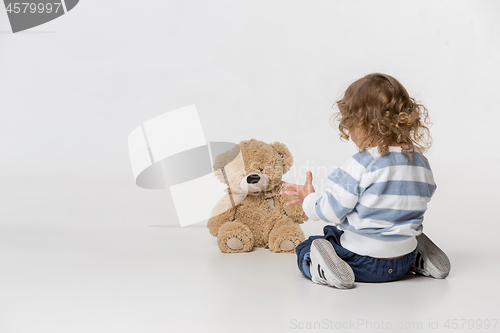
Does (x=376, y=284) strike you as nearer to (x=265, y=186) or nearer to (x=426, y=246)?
(x=426, y=246)

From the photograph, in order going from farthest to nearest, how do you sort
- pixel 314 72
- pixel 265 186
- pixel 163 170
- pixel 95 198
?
pixel 314 72 → pixel 95 198 → pixel 163 170 → pixel 265 186

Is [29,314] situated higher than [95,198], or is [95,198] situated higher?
[29,314]

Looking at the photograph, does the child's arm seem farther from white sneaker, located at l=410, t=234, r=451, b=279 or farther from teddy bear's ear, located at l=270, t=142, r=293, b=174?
teddy bear's ear, located at l=270, t=142, r=293, b=174

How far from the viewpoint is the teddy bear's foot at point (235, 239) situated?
169 centimetres

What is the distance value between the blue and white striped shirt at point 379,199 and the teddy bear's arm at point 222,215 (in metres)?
A: 0.48

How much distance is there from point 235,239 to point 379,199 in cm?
57

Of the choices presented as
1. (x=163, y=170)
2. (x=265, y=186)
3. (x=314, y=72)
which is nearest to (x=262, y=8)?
(x=314, y=72)

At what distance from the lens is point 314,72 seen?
9.75ft

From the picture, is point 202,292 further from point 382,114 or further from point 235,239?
point 382,114

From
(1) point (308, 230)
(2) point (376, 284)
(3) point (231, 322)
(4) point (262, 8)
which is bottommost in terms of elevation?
(1) point (308, 230)

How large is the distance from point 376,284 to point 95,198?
5.17 feet

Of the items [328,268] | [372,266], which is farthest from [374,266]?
[328,268]

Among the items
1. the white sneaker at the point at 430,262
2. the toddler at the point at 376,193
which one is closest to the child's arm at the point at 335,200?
the toddler at the point at 376,193

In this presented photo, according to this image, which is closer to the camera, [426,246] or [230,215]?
[426,246]
